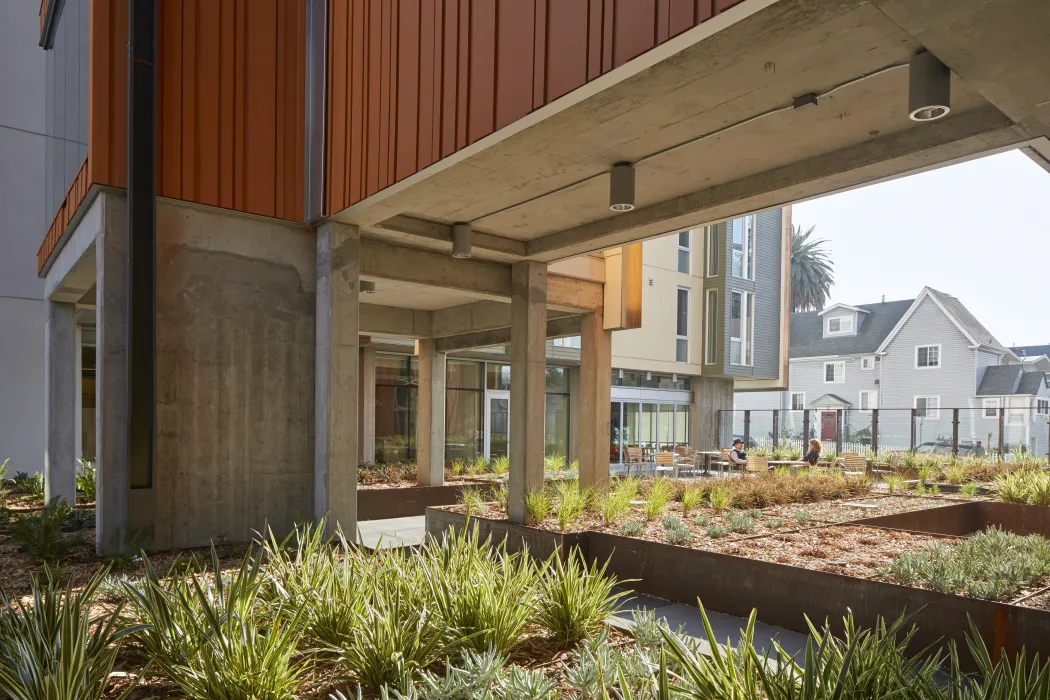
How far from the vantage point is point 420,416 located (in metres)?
16.2

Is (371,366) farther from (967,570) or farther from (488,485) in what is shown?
(967,570)

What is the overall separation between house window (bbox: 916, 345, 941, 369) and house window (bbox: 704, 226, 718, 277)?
15.3 meters

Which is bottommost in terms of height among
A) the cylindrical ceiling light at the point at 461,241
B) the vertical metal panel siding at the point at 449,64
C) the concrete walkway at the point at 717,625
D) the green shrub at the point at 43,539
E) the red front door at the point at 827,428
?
the red front door at the point at 827,428

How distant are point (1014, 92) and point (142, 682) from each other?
6003 millimetres

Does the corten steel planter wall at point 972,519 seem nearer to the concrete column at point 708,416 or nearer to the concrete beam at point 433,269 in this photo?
the concrete beam at point 433,269

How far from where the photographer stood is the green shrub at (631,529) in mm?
8867

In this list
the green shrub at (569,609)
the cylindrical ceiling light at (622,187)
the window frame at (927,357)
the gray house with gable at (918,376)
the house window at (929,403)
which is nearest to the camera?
the green shrub at (569,609)

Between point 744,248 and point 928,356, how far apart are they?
1443cm

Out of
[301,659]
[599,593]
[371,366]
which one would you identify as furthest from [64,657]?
[371,366]

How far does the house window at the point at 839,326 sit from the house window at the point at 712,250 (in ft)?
53.4

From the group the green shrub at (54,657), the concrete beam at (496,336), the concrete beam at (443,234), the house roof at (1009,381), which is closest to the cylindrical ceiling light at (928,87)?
the green shrub at (54,657)

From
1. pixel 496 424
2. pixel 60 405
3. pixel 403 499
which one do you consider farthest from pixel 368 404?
pixel 60 405

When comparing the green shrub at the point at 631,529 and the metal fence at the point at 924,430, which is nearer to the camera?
the green shrub at the point at 631,529

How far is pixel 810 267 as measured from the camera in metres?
57.8
